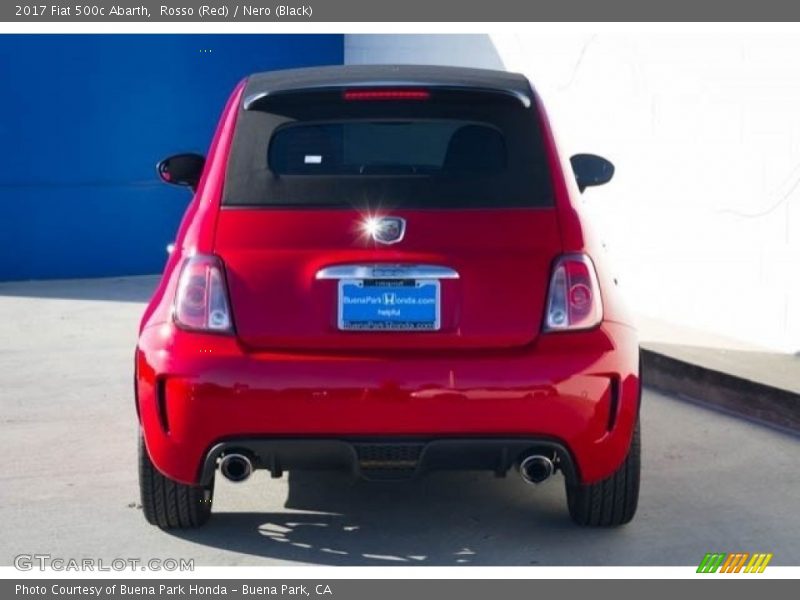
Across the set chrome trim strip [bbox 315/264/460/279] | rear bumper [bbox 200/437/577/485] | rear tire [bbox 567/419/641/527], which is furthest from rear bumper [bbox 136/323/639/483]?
rear tire [bbox 567/419/641/527]

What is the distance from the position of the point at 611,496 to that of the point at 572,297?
780 mm

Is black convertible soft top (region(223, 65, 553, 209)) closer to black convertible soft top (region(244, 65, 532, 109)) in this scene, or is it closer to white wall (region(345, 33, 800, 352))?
black convertible soft top (region(244, 65, 532, 109))

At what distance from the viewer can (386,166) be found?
4.99 meters

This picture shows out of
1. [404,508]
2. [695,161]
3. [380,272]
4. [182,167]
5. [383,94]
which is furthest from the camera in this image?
[695,161]

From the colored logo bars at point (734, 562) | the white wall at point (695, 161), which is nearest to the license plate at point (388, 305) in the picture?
the colored logo bars at point (734, 562)

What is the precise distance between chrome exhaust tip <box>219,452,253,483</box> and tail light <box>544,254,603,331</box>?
1050mm

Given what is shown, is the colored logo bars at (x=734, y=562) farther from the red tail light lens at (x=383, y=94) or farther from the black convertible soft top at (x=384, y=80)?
the red tail light lens at (x=383, y=94)

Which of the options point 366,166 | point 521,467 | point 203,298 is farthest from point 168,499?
point 366,166

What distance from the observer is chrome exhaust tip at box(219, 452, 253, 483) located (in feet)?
14.8

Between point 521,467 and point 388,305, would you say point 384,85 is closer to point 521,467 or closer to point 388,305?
point 388,305

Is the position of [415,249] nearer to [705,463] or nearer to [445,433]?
[445,433]

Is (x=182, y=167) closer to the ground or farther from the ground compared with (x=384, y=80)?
closer to the ground

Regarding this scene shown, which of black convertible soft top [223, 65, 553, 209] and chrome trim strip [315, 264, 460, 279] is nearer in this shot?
chrome trim strip [315, 264, 460, 279]
